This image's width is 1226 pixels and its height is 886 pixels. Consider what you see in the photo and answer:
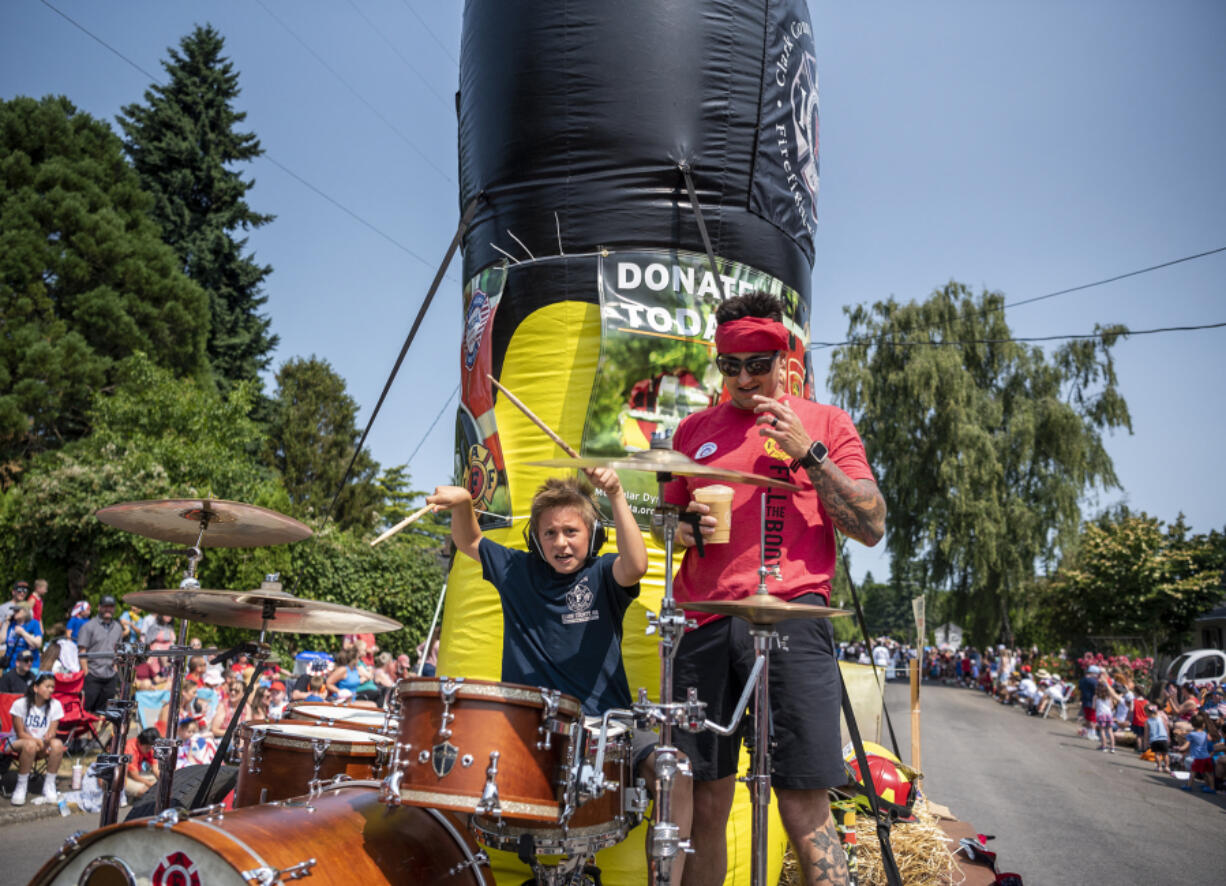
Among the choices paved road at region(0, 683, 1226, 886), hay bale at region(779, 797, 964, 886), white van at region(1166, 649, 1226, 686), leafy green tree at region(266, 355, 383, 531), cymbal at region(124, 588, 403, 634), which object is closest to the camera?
cymbal at region(124, 588, 403, 634)

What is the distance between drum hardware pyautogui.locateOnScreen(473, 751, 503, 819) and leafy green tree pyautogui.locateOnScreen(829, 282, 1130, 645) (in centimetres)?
2738

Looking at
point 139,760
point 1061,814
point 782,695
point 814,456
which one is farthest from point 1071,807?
point 139,760

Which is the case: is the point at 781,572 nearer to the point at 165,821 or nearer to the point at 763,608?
the point at 763,608

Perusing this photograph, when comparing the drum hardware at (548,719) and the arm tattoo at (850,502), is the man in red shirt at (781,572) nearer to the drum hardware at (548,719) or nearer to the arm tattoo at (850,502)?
the arm tattoo at (850,502)

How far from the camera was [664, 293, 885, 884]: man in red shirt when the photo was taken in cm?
332

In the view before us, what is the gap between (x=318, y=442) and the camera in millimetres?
40250

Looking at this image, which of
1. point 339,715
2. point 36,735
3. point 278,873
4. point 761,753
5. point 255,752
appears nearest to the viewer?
point 278,873

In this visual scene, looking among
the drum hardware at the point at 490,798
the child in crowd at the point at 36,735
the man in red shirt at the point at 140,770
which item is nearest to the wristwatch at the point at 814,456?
the drum hardware at the point at 490,798

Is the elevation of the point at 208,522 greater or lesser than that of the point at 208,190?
lesser

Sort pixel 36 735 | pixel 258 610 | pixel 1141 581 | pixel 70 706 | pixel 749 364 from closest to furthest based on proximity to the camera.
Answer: pixel 749 364 < pixel 258 610 < pixel 36 735 < pixel 70 706 < pixel 1141 581

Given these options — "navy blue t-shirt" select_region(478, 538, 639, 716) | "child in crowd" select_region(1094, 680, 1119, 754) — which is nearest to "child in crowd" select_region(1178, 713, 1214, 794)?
"child in crowd" select_region(1094, 680, 1119, 754)

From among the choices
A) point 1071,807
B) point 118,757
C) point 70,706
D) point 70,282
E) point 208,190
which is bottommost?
point 1071,807

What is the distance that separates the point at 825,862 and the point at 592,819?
0.91 m

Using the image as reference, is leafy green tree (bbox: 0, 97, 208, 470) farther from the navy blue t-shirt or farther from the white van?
the white van
